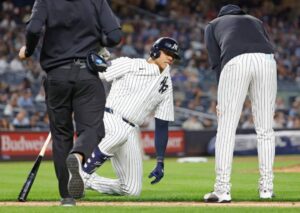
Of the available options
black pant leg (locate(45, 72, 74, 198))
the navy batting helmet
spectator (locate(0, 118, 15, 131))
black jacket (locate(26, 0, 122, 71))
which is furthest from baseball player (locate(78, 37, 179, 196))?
spectator (locate(0, 118, 15, 131))

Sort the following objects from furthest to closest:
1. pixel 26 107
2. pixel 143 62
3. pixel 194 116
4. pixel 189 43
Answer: pixel 189 43
pixel 194 116
pixel 26 107
pixel 143 62

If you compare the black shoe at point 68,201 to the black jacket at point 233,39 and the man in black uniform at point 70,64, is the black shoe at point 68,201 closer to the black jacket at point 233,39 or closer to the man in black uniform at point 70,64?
the man in black uniform at point 70,64

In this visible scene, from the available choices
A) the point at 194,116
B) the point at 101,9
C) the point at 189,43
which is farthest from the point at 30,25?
the point at 189,43

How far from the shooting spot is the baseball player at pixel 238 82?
903 cm

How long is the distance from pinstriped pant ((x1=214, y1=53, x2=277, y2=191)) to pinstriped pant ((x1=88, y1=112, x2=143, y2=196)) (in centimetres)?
142

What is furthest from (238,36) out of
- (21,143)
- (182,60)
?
(182,60)

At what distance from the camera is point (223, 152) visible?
9047mm

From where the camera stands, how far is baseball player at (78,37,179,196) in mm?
10141

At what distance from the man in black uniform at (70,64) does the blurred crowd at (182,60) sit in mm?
15439

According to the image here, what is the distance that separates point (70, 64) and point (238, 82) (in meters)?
1.92

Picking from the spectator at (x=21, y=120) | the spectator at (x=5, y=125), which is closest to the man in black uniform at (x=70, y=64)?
the spectator at (x=5, y=125)

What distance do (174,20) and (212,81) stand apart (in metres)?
3.61

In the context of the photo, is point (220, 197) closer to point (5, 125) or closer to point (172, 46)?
point (172, 46)

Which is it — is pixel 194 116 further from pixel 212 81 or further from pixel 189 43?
pixel 189 43
